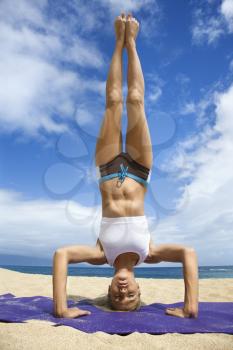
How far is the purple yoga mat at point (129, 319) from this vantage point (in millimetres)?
3346

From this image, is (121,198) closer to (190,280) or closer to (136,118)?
(136,118)

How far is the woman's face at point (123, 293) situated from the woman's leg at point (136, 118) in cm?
146

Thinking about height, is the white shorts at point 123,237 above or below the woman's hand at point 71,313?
above

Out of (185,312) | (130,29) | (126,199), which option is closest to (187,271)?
(185,312)

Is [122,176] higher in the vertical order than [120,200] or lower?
higher

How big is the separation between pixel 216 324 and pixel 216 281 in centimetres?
477

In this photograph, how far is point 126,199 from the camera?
454cm

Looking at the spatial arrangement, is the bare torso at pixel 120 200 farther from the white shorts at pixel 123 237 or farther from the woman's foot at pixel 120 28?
the woman's foot at pixel 120 28

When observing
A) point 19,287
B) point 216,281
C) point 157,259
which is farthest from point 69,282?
point 157,259

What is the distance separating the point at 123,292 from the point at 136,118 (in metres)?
2.14

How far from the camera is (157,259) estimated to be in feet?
15.2

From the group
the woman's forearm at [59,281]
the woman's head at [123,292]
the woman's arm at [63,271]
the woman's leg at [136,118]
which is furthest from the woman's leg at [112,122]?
the woman's head at [123,292]

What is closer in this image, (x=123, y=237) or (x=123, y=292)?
(x=123, y=292)

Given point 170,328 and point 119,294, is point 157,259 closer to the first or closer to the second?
point 119,294
